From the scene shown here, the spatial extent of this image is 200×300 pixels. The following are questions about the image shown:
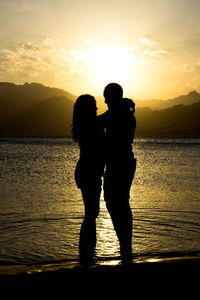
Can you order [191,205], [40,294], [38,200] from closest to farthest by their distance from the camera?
1. [40,294]
2. [191,205]
3. [38,200]

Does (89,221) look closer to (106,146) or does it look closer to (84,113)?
(106,146)

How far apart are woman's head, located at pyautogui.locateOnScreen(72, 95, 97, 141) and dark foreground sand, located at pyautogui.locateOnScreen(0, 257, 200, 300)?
2120 mm

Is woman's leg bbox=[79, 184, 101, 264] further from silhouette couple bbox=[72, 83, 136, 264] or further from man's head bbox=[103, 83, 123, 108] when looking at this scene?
man's head bbox=[103, 83, 123, 108]

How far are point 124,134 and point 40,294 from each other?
8.72 ft

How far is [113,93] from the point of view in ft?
18.6

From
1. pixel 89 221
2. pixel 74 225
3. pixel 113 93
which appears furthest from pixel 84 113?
pixel 74 225

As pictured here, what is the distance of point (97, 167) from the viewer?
5656mm

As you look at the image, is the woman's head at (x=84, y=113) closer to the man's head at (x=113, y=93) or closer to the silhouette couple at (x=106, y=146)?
the silhouette couple at (x=106, y=146)

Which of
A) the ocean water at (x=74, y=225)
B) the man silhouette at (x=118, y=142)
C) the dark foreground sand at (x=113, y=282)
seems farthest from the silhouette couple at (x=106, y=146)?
the ocean water at (x=74, y=225)

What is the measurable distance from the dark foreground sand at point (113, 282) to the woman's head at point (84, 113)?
2.12 m

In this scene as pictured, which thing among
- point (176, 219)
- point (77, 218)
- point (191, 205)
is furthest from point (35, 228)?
point (191, 205)

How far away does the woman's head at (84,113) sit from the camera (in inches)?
223

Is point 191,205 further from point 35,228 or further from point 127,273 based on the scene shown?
point 127,273

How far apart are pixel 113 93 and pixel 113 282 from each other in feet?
9.11
